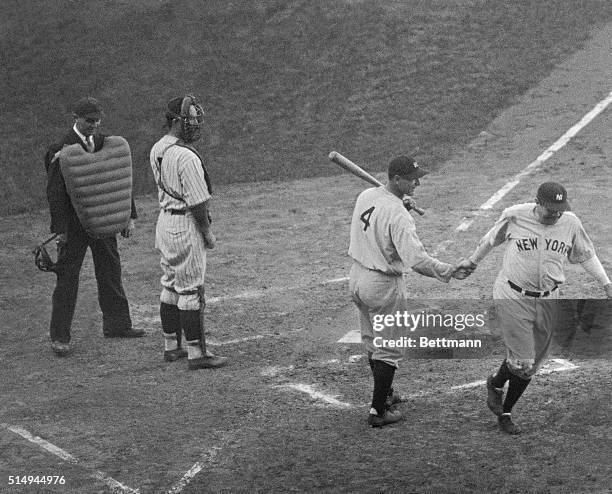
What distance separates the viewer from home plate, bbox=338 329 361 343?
998cm

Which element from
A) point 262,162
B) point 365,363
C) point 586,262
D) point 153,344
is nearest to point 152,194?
point 262,162

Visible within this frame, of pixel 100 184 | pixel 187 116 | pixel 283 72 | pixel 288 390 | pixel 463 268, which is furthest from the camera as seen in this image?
pixel 283 72

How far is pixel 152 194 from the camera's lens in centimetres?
1691

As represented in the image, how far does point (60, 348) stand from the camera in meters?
10.1

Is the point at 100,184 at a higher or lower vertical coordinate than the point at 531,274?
higher

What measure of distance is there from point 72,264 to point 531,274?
4419mm

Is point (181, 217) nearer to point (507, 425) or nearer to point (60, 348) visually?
point (60, 348)

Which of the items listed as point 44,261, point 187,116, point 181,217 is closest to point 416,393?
point 181,217

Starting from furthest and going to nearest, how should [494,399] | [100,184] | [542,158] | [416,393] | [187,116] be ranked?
[542,158] < [100,184] < [187,116] < [416,393] < [494,399]

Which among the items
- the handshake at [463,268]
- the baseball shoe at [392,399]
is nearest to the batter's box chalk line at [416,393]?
the baseball shoe at [392,399]

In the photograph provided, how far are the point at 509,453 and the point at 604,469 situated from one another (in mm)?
626

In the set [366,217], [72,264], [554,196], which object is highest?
[554,196]

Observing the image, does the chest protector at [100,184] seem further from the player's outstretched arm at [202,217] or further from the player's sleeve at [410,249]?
the player's sleeve at [410,249]

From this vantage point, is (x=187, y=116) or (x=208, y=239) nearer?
(x=187, y=116)
